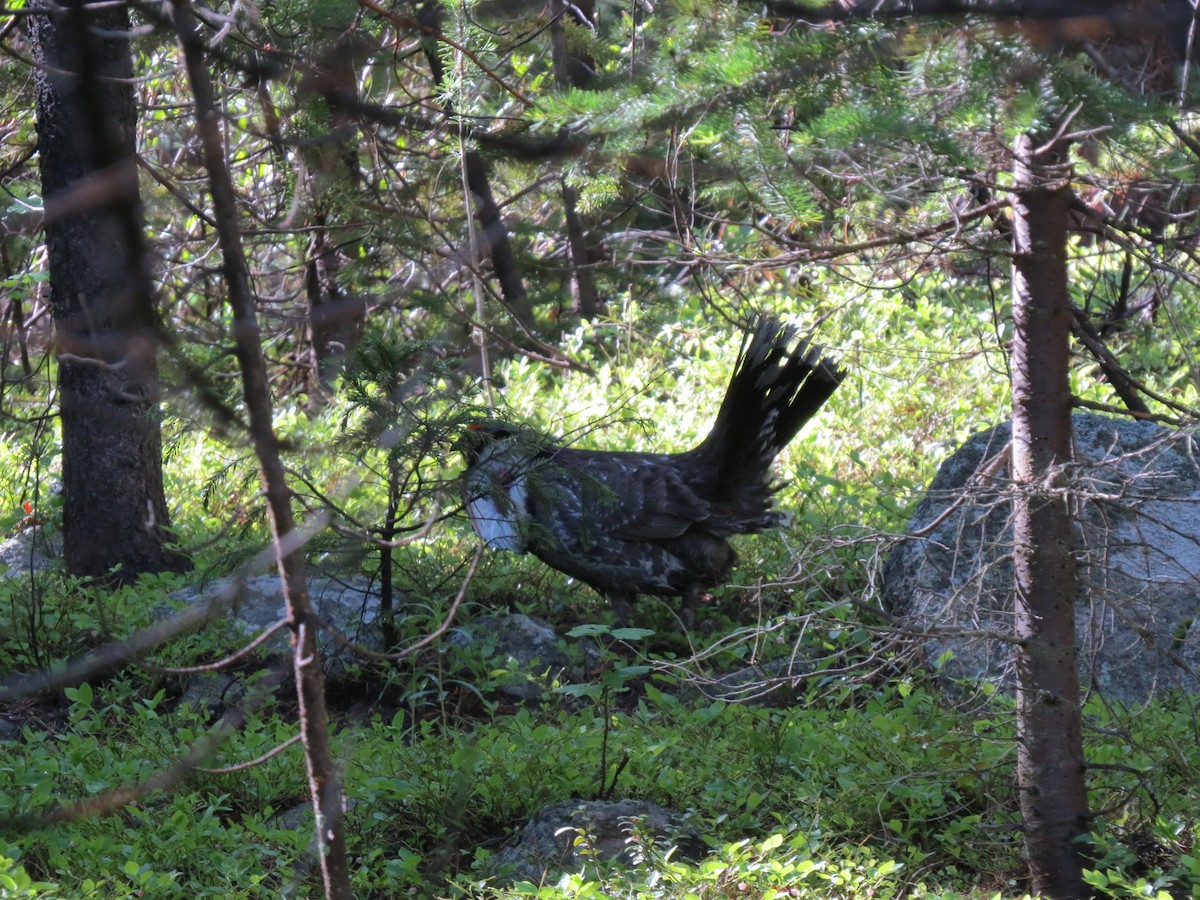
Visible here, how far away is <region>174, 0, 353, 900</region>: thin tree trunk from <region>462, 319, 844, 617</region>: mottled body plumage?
12.4ft

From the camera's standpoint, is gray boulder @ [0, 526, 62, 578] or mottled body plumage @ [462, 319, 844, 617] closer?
mottled body plumage @ [462, 319, 844, 617]

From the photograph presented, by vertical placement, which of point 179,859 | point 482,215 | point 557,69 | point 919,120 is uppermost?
point 557,69

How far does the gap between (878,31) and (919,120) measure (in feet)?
1.39

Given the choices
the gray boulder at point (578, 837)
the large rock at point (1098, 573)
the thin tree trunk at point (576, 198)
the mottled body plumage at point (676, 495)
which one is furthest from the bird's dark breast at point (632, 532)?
the gray boulder at point (578, 837)

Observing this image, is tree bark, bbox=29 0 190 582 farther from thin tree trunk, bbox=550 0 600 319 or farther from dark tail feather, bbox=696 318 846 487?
dark tail feather, bbox=696 318 846 487

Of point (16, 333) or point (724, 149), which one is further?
point (724, 149)

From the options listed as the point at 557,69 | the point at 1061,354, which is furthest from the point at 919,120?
the point at 557,69

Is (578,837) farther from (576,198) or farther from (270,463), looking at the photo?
(576,198)

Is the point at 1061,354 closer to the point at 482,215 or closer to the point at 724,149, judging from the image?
the point at 724,149

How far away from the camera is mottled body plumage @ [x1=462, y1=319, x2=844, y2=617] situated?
6676 mm

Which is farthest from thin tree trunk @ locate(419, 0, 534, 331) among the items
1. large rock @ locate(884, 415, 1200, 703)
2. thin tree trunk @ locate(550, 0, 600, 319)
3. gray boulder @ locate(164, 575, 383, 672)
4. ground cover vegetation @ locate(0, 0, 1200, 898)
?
large rock @ locate(884, 415, 1200, 703)

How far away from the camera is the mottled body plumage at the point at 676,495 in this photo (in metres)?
6.68

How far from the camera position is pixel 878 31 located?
→ 7.64 feet

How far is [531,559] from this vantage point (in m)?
7.55
